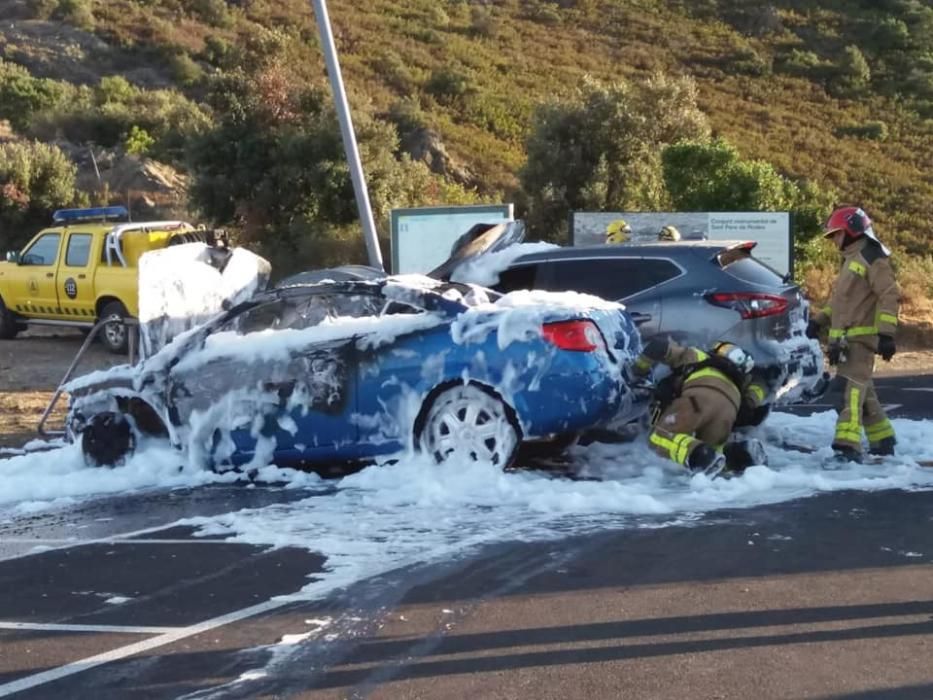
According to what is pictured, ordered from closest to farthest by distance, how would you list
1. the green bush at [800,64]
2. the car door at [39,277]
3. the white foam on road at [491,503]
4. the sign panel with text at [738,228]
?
the white foam on road at [491,503]
the sign panel with text at [738,228]
the car door at [39,277]
the green bush at [800,64]

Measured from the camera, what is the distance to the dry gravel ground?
13117mm

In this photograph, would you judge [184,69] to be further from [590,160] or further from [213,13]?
[590,160]

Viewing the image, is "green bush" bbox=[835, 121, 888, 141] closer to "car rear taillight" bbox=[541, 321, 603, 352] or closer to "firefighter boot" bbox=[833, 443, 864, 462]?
"firefighter boot" bbox=[833, 443, 864, 462]

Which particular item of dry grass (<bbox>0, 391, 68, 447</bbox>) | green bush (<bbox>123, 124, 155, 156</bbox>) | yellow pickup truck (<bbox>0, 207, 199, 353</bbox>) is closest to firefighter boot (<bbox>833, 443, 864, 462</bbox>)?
dry grass (<bbox>0, 391, 68, 447</bbox>)

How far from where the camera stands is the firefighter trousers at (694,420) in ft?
27.4

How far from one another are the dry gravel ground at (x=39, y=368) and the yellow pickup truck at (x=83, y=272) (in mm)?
438

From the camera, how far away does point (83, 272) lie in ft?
59.6

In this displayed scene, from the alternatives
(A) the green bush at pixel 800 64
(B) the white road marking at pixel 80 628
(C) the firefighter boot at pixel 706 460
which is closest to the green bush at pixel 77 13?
(A) the green bush at pixel 800 64

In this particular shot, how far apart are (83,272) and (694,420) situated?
1197cm

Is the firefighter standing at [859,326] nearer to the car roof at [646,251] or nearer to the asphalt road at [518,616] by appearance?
the car roof at [646,251]

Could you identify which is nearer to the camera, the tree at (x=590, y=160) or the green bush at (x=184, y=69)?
the tree at (x=590, y=160)

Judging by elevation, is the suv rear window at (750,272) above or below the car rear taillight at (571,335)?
above

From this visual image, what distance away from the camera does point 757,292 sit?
31.8ft

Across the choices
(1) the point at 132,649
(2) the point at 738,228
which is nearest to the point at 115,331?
(2) the point at 738,228
